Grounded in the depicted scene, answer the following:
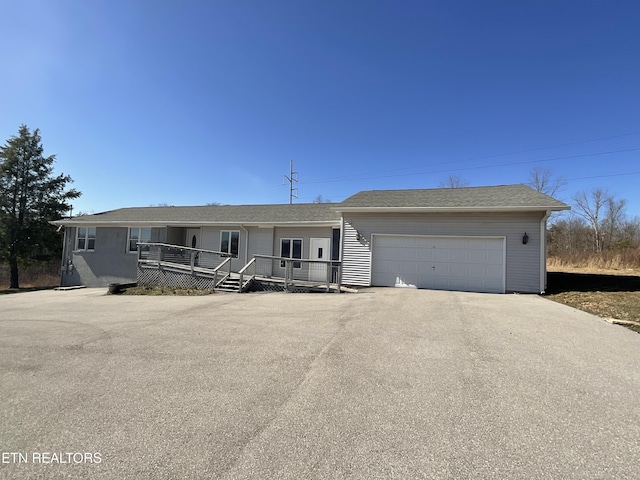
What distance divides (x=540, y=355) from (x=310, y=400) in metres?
3.58

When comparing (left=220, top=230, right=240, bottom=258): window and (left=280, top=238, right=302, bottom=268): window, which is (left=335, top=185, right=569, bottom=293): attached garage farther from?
(left=220, top=230, right=240, bottom=258): window

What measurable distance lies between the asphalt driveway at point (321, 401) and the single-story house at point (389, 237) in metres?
5.65

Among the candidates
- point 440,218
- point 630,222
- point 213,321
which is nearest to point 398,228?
point 440,218

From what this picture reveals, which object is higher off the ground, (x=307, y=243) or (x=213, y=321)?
(x=307, y=243)

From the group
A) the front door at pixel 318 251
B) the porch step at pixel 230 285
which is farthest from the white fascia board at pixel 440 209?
the porch step at pixel 230 285

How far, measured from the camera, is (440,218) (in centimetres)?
1259

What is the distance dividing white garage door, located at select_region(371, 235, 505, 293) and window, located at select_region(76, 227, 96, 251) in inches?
651

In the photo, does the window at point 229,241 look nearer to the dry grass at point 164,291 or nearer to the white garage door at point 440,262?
the dry grass at point 164,291

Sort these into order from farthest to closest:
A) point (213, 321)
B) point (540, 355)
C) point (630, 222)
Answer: point (630, 222)
point (213, 321)
point (540, 355)

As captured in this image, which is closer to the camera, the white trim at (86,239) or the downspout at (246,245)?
the downspout at (246,245)

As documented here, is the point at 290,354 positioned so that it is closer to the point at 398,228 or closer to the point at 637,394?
the point at 637,394

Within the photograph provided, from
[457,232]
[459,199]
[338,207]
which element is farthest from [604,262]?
[338,207]

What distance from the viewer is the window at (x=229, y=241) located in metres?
16.9

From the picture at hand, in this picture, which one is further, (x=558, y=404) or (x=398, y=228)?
(x=398, y=228)
